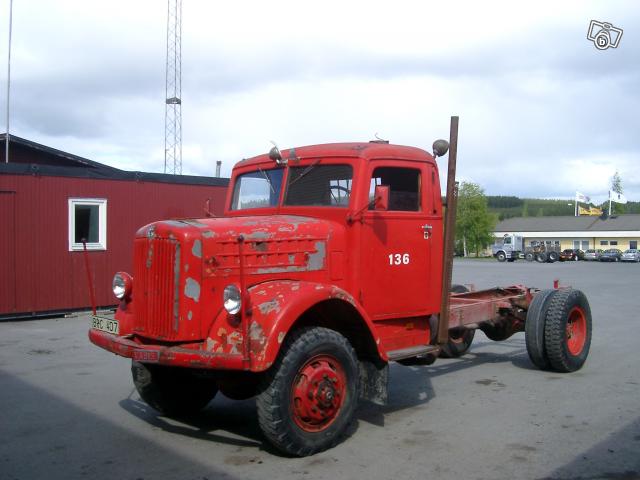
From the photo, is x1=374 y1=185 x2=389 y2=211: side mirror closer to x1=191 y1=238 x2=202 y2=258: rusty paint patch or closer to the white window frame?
x1=191 y1=238 x2=202 y2=258: rusty paint patch

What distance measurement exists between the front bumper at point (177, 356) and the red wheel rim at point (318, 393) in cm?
58

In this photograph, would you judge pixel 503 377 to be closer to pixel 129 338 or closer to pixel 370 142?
pixel 370 142

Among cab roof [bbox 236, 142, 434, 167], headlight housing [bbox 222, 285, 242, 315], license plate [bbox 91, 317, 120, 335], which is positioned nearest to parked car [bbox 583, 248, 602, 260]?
cab roof [bbox 236, 142, 434, 167]

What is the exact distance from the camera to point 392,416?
244 inches

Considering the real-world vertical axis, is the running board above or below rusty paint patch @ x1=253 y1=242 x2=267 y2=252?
below

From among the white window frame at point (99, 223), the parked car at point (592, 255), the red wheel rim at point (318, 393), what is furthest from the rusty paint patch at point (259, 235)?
the parked car at point (592, 255)

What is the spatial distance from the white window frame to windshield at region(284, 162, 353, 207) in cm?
865

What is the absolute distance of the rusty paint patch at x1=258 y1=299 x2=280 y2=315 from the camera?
4711mm

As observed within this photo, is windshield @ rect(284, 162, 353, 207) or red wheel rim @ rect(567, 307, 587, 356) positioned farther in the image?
red wheel rim @ rect(567, 307, 587, 356)

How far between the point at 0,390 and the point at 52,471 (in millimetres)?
2927

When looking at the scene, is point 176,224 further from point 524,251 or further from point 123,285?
point 524,251

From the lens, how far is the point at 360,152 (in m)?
5.92

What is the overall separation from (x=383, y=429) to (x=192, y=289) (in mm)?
2129

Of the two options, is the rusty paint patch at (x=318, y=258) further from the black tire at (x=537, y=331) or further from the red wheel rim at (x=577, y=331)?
the red wheel rim at (x=577, y=331)
